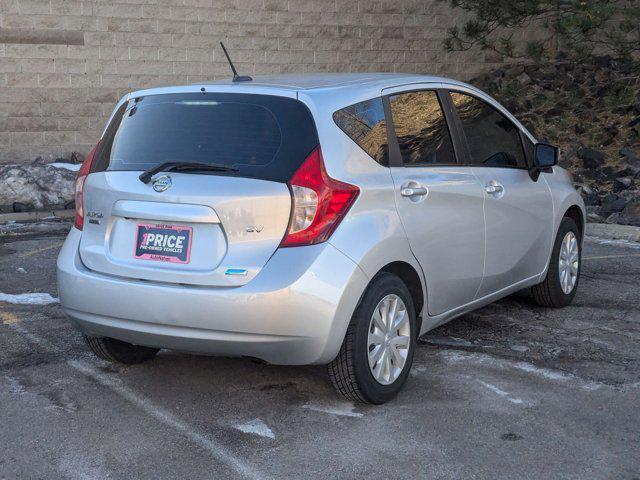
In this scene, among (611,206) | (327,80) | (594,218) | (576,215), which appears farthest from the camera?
(611,206)

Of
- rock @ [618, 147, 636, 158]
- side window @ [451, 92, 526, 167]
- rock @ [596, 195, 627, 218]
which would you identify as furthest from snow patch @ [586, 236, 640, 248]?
side window @ [451, 92, 526, 167]

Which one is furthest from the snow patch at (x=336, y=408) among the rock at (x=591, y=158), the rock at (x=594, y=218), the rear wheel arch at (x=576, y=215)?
the rock at (x=591, y=158)

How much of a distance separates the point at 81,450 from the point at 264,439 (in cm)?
83

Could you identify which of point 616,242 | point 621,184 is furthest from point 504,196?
point 621,184

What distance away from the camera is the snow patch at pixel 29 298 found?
741 cm

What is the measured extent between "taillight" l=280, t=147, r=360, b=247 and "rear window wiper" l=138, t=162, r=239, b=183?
0.35 metres

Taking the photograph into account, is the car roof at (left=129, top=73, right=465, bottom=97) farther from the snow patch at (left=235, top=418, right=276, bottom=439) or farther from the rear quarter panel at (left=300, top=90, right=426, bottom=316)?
the snow patch at (left=235, top=418, right=276, bottom=439)

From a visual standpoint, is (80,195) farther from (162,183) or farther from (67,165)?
(67,165)

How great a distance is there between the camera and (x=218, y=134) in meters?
4.99

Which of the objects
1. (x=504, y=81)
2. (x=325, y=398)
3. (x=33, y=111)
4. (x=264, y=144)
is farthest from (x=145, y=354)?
(x=504, y=81)

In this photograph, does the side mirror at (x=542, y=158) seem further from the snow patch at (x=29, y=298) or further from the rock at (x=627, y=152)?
the rock at (x=627, y=152)

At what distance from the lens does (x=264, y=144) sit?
16.0 feet

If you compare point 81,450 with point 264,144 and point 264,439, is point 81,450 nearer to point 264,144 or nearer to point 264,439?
point 264,439

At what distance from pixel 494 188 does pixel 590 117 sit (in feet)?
34.3
